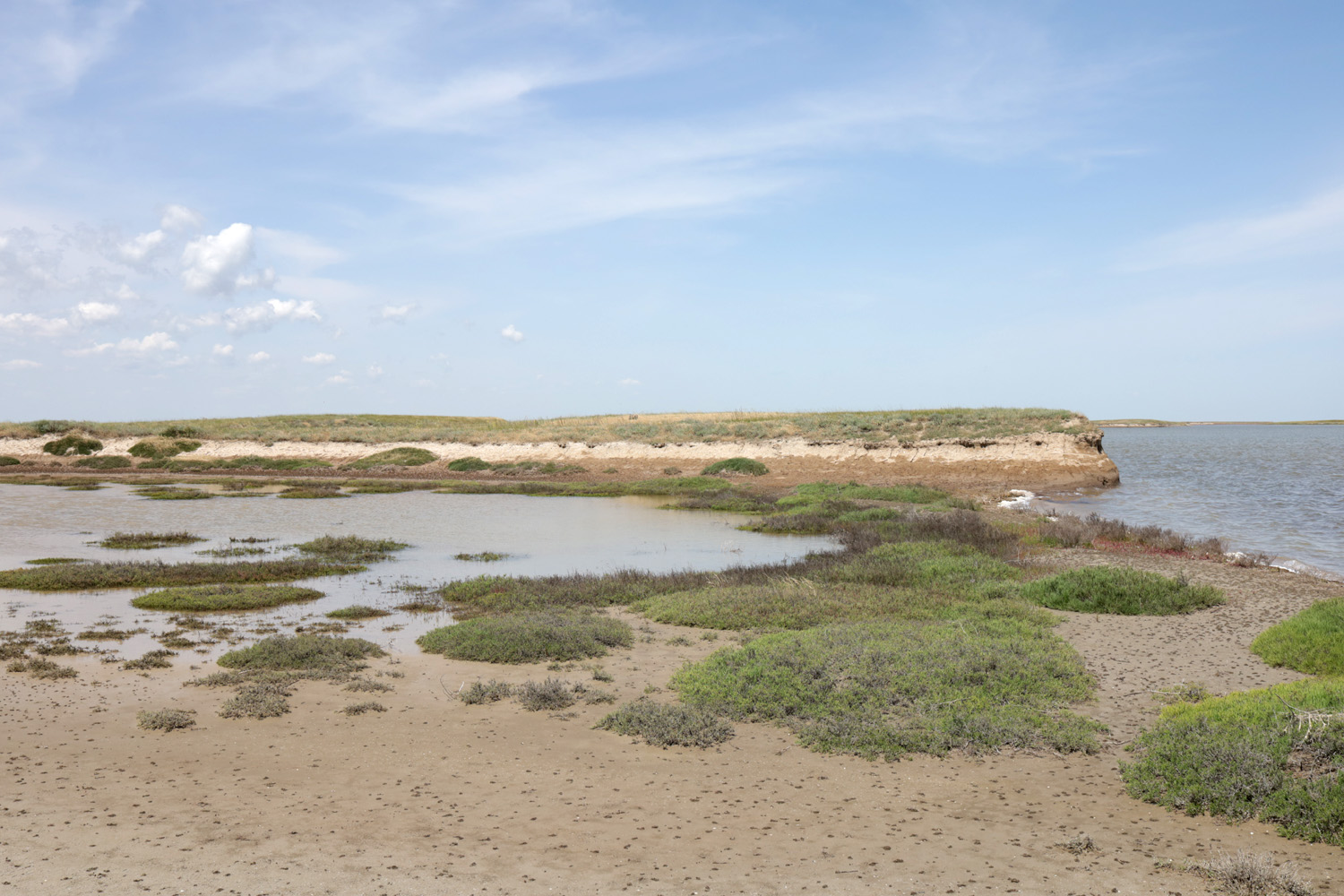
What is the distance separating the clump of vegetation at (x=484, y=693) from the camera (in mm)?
10055

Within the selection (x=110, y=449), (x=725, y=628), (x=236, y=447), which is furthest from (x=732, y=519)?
(x=110, y=449)

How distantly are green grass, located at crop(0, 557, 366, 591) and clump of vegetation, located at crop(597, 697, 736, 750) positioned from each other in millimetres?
12737

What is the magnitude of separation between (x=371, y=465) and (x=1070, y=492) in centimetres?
4251

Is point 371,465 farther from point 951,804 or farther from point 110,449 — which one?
point 951,804

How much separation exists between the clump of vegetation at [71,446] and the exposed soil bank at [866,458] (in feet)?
61.5

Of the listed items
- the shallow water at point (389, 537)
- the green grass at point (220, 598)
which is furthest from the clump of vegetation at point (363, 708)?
the green grass at point (220, 598)

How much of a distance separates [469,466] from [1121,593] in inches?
1716

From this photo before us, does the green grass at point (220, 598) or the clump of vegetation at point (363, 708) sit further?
the green grass at point (220, 598)

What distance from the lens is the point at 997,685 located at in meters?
9.52

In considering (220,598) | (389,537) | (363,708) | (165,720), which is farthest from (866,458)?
(165,720)

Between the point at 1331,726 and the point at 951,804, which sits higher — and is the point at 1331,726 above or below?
above

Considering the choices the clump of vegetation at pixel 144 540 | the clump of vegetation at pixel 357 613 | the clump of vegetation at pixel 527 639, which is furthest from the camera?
the clump of vegetation at pixel 144 540

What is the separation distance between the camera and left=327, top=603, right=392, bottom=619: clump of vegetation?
15102 millimetres

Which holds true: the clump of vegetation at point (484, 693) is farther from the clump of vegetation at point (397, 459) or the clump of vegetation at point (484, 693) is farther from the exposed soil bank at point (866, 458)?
the clump of vegetation at point (397, 459)
